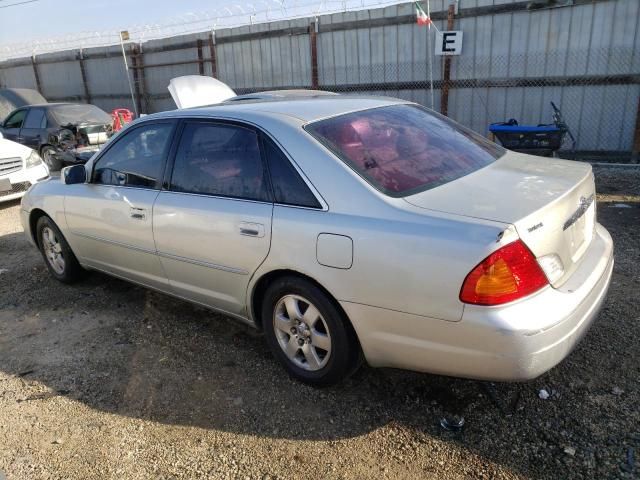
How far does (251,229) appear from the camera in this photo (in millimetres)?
2996

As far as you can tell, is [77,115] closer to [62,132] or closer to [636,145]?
[62,132]

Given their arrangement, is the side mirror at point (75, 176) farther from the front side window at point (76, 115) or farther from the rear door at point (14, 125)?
the rear door at point (14, 125)

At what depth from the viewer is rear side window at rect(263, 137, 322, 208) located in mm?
2824

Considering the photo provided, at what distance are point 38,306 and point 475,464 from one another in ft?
12.3

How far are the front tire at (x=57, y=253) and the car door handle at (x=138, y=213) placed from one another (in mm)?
1274

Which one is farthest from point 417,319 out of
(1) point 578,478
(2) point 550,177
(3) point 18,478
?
(3) point 18,478

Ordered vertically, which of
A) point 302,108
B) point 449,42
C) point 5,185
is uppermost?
point 449,42

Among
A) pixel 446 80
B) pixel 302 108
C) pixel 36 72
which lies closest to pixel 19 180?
pixel 302 108

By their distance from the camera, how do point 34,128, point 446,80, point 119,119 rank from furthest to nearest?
point 119,119
point 34,128
point 446,80

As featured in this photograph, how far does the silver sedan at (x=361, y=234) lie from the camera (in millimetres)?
2316

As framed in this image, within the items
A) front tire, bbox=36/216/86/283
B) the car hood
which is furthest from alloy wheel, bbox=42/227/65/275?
the car hood

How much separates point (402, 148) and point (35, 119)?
420 inches

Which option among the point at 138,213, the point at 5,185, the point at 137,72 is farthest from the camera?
the point at 137,72

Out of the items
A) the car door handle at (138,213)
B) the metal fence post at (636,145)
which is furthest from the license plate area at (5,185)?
the metal fence post at (636,145)
